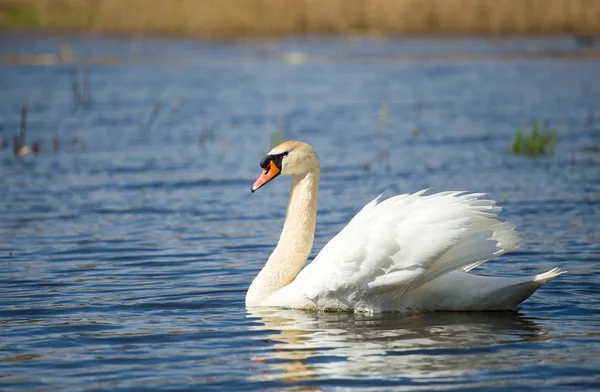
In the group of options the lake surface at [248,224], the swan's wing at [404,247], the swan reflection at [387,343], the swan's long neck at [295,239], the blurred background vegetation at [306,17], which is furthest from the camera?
the blurred background vegetation at [306,17]

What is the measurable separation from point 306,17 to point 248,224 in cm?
3205

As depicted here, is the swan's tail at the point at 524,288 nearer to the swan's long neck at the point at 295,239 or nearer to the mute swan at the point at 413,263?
the mute swan at the point at 413,263

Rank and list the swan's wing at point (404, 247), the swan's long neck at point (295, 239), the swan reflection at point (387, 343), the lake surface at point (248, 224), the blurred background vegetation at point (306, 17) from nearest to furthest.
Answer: the swan reflection at point (387, 343), the lake surface at point (248, 224), the swan's wing at point (404, 247), the swan's long neck at point (295, 239), the blurred background vegetation at point (306, 17)

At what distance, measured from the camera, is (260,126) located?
68.1 feet

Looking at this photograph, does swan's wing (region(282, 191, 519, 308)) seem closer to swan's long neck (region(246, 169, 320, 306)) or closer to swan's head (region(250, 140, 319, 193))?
swan's long neck (region(246, 169, 320, 306))

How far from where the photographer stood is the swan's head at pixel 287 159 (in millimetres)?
8406

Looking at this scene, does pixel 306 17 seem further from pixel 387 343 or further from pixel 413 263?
pixel 387 343

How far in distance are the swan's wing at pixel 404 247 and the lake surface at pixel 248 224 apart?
324 mm

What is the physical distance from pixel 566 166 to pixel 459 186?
7.70 ft

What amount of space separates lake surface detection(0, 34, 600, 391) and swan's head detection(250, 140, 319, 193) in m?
1.11

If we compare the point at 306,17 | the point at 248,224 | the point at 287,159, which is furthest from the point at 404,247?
the point at 306,17

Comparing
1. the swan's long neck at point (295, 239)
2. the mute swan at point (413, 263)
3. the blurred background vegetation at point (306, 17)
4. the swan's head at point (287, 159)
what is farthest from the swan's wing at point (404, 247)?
the blurred background vegetation at point (306, 17)

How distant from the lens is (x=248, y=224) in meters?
11.8

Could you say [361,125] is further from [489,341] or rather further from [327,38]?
[327,38]
